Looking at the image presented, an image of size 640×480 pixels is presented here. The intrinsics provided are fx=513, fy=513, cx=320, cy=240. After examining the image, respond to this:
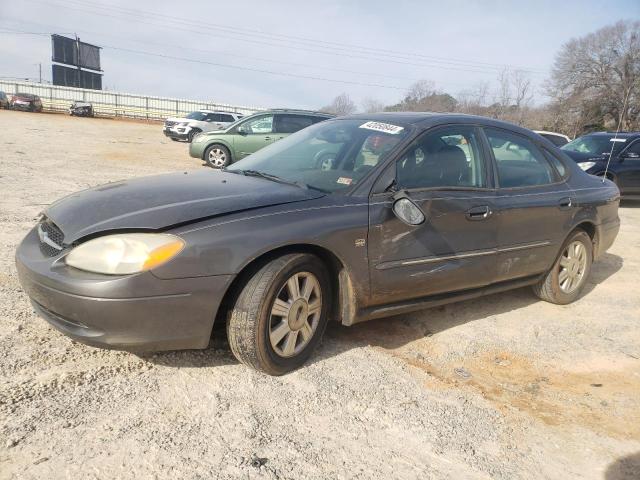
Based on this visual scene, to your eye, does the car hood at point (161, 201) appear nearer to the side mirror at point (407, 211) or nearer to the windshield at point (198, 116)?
the side mirror at point (407, 211)

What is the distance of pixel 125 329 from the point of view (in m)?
2.45

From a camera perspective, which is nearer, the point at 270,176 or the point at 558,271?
the point at 270,176

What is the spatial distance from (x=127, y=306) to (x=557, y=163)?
3.71m

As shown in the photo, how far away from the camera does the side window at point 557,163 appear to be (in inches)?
173

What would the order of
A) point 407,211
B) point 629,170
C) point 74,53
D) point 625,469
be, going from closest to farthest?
1. point 625,469
2. point 407,211
3. point 629,170
4. point 74,53

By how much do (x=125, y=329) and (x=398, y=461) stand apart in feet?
4.60

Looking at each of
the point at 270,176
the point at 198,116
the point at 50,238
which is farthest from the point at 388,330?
the point at 198,116

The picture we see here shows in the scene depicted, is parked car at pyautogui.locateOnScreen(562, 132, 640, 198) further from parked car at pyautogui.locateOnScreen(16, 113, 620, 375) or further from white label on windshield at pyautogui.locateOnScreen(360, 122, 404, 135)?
white label on windshield at pyautogui.locateOnScreen(360, 122, 404, 135)

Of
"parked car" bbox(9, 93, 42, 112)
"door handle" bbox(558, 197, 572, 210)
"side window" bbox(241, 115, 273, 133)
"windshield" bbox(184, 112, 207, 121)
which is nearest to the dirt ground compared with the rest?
"door handle" bbox(558, 197, 572, 210)

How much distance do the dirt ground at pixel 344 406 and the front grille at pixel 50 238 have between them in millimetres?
588

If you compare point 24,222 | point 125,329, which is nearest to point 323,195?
point 125,329

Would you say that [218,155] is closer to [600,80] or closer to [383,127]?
[383,127]

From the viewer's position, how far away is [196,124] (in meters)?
23.6

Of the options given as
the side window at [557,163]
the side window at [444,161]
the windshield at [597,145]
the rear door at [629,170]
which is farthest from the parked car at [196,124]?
the side window at [444,161]
